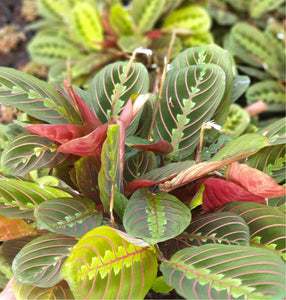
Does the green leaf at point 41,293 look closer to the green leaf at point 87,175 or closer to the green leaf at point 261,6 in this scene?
the green leaf at point 87,175

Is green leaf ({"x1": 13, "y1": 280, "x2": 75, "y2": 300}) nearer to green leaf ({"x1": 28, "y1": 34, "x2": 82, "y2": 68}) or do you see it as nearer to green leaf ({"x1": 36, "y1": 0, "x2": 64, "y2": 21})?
green leaf ({"x1": 28, "y1": 34, "x2": 82, "y2": 68})

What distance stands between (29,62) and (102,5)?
1.60ft

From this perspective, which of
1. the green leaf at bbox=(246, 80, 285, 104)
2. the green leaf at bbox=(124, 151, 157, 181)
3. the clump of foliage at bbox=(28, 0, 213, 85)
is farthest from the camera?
the clump of foliage at bbox=(28, 0, 213, 85)

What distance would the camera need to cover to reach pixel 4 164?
0.70m

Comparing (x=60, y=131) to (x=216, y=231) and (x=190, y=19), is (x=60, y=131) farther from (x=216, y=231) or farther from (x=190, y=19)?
(x=190, y=19)

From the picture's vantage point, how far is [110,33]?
1.80m

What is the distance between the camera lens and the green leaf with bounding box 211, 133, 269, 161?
0.61 metres

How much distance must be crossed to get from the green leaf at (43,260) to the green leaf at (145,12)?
50.5 inches

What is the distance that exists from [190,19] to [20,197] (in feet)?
4.37

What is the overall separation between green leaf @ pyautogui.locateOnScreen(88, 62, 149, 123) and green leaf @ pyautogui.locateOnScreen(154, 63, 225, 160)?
0.17ft

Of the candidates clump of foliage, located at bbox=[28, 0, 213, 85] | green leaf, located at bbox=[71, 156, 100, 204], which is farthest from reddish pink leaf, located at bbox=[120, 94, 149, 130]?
clump of foliage, located at bbox=[28, 0, 213, 85]

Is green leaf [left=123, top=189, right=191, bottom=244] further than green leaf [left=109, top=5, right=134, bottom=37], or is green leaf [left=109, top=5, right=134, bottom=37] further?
green leaf [left=109, top=5, right=134, bottom=37]

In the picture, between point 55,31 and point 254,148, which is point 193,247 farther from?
point 55,31

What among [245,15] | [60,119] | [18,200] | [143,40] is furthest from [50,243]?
[245,15]
